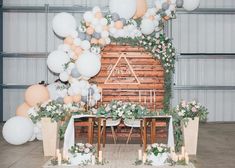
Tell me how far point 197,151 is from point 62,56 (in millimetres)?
3267

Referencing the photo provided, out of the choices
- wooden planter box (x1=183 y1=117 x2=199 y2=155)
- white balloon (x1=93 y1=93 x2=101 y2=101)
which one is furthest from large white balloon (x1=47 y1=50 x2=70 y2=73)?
wooden planter box (x1=183 y1=117 x2=199 y2=155)

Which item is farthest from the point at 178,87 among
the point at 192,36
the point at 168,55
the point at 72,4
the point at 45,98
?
the point at 45,98

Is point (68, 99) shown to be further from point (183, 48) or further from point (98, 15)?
point (183, 48)

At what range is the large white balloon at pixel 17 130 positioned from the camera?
8.34 metres

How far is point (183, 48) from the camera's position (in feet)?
44.3

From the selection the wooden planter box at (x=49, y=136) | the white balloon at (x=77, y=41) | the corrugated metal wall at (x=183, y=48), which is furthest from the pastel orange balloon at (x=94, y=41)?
the corrugated metal wall at (x=183, y=48)

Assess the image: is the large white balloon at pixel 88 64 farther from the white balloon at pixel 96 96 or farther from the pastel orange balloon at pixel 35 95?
the pastel orange balloon at pixel 35 95

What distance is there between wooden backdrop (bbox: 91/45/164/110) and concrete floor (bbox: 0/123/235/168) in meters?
1.58

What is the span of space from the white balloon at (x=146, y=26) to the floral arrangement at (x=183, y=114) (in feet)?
9.88

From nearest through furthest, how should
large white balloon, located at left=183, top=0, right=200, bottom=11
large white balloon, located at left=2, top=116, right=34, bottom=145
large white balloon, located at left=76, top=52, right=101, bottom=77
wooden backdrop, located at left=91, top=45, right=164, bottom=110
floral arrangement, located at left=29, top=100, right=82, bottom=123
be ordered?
floral arrangement, located at left=29, top=100, right=82, bottom=123 < large white balloon, located at left=2, top=116, right=34, bottom=145 < large white balloon, located at left=76, top=52, right=101, bottom=77 < wooden backdrop, located at left=91, top=45, right=164, bottom=110 < large white balloon, located at left=183, top=0, right=200, bottom=11

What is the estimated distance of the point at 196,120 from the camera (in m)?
7.53

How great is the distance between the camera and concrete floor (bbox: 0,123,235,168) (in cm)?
682

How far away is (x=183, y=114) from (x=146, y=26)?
3213 mm

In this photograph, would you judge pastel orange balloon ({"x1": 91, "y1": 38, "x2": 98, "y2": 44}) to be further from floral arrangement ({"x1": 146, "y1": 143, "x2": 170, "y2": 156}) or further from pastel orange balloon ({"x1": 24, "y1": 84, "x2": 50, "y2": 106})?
floral arrangement ({"x1": 146, "y1": 143, "x2": 170, "y2": 156})
